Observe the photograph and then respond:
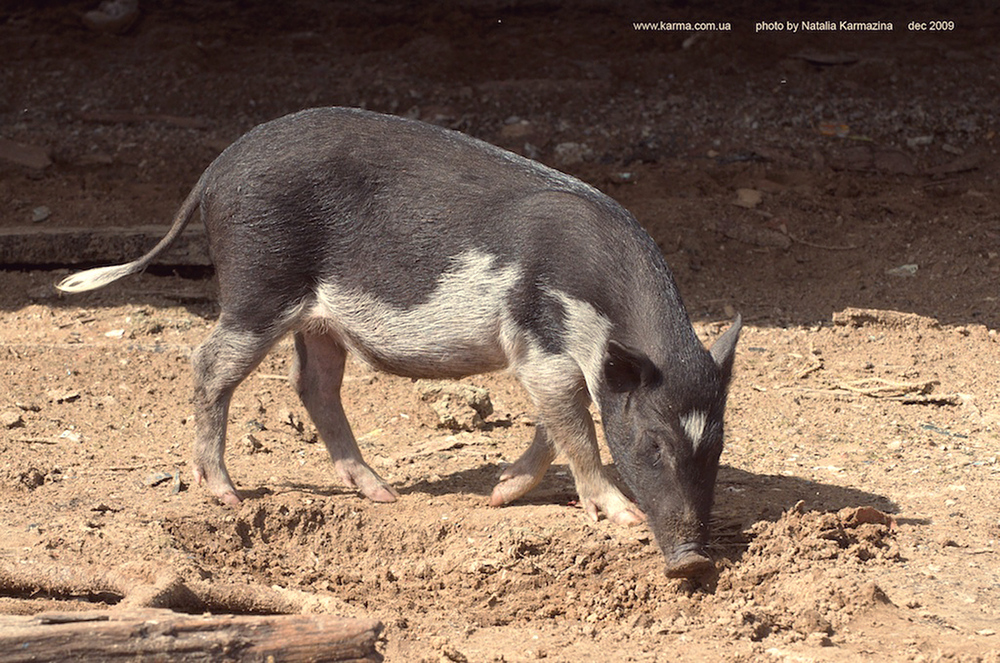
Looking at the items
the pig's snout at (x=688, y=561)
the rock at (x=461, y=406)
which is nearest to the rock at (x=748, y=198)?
the rock at (x=461, y=406)

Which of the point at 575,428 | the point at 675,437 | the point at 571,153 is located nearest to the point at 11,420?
the point at 575,428

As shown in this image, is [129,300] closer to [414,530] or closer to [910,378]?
[414,530]

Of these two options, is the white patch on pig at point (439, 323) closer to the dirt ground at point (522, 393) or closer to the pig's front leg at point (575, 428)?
the pig's front leg at point (575, 428)

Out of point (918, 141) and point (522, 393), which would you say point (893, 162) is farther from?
point (522, 393)

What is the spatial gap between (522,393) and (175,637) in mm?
4056

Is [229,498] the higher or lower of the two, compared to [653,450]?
lower

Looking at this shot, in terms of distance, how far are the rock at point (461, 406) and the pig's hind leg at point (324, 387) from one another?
892 mm

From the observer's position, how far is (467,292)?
17.3 feet

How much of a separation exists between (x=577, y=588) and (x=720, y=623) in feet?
2.27

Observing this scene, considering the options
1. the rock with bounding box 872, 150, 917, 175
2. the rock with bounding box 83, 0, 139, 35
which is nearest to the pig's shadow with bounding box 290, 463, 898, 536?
the rock with bounding box 872, 150, 917, 175

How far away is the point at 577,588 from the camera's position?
16.4 ft

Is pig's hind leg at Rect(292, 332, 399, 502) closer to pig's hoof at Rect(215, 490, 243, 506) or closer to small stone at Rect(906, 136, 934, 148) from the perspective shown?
pig's hoof at Rect(215, 490, 243, 506)

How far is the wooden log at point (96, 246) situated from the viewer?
331 inches

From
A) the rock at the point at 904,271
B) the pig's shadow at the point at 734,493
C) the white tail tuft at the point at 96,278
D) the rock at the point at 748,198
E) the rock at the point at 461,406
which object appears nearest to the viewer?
the pig's shadow at the point at 734,493
